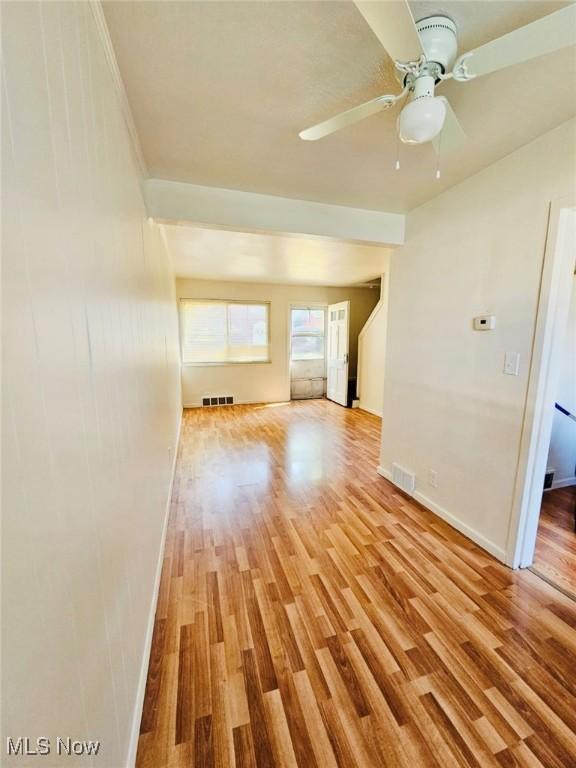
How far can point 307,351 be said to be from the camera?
6.61 metres

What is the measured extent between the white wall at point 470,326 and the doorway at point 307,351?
12.0ft

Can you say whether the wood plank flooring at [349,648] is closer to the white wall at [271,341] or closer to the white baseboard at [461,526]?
the white baseboard at [461,526]

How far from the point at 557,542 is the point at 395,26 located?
2877 mm

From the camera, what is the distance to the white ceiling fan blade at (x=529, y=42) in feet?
2.66

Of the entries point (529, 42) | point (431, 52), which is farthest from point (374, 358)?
point (529, 42)

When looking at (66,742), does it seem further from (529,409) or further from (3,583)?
(529,409)

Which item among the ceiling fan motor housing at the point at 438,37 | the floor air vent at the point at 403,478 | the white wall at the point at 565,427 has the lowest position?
the floor air vent at the point at 403,478

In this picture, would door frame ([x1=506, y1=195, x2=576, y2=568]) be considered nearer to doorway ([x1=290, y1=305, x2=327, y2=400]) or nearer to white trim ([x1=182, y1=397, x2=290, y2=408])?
white trim ([x1=182, y1=397, x2=290, y2=408])

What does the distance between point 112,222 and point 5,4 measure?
0.64m

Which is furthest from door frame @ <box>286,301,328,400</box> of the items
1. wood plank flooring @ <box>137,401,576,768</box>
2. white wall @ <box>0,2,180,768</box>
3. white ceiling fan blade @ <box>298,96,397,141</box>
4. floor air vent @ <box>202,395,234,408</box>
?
white wall @ <box>0,2,180,768</box>

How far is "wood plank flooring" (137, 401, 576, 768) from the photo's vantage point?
1.07 m

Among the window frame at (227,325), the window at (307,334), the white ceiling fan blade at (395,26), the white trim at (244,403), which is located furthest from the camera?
the window at (307,334)

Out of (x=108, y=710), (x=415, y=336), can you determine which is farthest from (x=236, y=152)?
(x=108, y=710)

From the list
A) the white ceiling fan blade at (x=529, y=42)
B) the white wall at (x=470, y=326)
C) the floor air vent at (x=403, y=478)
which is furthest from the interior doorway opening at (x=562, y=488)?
the white ceiling fan blade at (x=529, y=42)
